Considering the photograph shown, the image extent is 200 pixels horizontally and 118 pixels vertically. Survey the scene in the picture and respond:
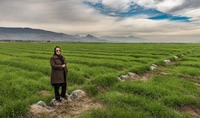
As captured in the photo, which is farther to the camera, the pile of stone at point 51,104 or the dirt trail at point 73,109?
the pile of stone at point 51,104

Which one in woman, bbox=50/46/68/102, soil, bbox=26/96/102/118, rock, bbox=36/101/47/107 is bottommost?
soil, bbox=26/96/102/118

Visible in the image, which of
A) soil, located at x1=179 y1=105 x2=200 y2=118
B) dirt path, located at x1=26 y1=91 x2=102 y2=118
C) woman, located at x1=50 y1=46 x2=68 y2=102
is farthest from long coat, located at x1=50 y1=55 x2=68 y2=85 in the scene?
soil, located at x1=179 y1=105 x2=200 y2=118

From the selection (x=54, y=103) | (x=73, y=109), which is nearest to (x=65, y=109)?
(x=73, y=109)

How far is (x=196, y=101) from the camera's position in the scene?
33.0 feet

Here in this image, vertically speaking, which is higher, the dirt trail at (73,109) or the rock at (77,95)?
the rock at (77,95)

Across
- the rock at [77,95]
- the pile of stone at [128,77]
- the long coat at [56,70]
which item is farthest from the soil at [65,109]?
the pile of stone at [128,77]

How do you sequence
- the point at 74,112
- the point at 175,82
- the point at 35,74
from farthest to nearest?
the point at 35,74 < the point at 175,82 < the point at 74,112

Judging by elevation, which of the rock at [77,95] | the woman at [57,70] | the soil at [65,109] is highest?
the woman at [57,70]

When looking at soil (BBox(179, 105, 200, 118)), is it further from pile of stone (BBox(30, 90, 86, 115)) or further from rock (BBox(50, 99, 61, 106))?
rock (BBox(50, 99, 61, 106))

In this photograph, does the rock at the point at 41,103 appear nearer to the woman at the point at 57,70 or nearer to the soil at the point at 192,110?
the woman at the point at 57,70

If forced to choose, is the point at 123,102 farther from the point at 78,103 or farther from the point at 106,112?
the point at 78,103

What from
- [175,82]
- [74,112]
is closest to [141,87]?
[175,82]

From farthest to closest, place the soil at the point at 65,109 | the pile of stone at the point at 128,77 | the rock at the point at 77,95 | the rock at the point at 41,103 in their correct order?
the pile of stone at the point at 128,77 → the rock at the point at 77,95 → the rock at the point at 41,103 → the soil at the point at 65,109

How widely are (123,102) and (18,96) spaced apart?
5327mm
